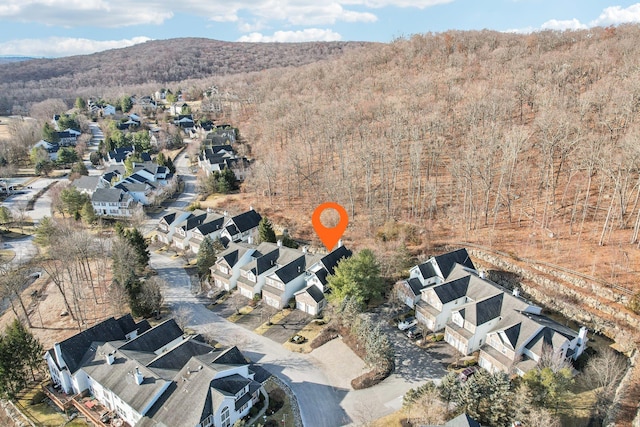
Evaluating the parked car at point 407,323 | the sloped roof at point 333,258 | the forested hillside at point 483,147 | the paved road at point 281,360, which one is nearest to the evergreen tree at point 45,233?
the paved road at point 281,360

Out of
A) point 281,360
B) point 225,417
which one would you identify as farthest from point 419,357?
point 225,417

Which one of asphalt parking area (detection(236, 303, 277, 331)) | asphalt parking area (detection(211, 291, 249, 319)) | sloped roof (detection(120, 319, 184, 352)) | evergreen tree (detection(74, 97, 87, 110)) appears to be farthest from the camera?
evergreen tree (detection(74, 97, 87, 110))

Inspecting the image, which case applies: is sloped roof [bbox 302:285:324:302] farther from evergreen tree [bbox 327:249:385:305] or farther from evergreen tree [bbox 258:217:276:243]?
evergreen tree [bbox 258:217:276:243]

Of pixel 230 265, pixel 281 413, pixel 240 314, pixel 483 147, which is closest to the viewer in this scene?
pixel 281 413

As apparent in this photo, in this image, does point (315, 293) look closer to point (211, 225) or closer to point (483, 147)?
point (211, 225)

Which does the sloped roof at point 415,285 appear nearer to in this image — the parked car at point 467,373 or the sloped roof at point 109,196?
the parked car at point 467,373

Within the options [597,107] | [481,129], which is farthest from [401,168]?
[597,107]

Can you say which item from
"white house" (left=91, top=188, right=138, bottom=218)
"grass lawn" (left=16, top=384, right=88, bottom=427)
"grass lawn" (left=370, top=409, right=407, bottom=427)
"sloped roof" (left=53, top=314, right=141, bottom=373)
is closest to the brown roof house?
"grass lawn" (left=370, top=409, right=407, bottom=427)
